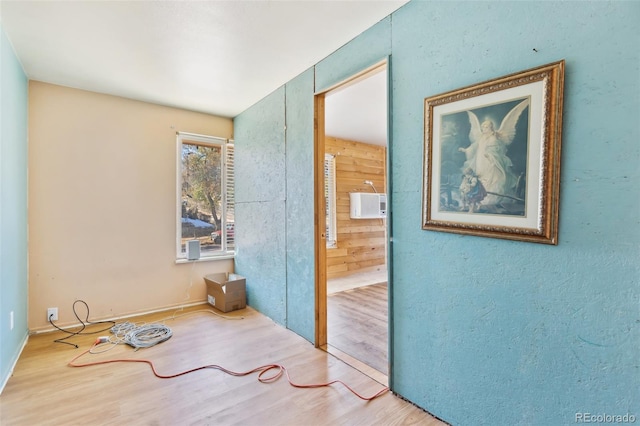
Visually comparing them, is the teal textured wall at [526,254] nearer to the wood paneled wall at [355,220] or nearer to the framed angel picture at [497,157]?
the framed angel picture at [497,157]

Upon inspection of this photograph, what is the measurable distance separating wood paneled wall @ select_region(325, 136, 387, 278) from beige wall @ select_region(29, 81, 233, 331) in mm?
2535

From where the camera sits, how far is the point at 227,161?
14.1 ft

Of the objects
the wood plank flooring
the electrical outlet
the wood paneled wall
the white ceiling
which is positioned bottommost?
the wood plank flooring

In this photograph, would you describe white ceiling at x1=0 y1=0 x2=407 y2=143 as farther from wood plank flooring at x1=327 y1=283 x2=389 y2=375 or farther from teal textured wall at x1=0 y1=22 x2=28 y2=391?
wood plank flooring at x1=327 y1=283 x2=389 y2=375

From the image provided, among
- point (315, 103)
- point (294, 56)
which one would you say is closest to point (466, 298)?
point (315, 103)

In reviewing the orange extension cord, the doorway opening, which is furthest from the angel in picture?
the orange extension cord

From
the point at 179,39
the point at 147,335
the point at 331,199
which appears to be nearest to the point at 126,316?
the point at 147,335

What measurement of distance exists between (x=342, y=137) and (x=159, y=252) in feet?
11.8

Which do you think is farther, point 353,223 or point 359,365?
point 353,223

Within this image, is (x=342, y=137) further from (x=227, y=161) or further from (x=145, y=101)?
(x=145, y=101)

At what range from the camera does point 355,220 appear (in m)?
5.97

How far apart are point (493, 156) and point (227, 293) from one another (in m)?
3.20

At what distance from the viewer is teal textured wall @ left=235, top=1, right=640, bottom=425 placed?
1.21m

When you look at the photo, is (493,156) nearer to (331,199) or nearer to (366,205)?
(331,199)
